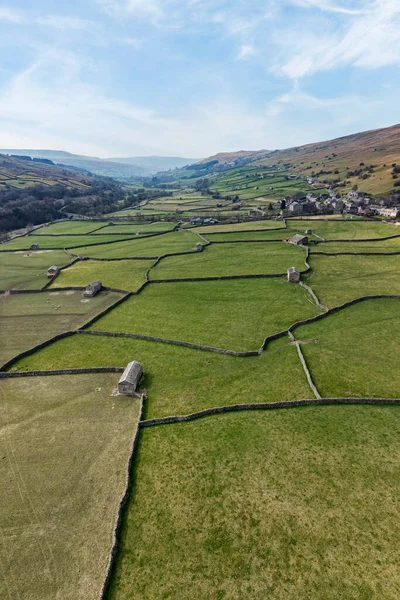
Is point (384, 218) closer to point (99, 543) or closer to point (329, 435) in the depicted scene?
point (329, 435)

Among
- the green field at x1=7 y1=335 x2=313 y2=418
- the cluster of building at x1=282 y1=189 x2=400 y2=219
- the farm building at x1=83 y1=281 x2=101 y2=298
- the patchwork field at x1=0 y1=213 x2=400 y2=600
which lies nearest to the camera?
the patchwork field at x1=0 y1=213 x2=400 y2=600

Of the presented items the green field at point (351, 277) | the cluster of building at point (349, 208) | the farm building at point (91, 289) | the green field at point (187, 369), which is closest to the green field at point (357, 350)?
the green field at point (187, 369)

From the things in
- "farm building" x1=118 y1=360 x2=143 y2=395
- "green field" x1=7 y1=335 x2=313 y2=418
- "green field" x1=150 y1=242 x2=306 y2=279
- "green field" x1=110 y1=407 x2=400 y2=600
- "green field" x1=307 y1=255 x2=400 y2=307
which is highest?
"green field" x1=150 y1=242 x2=306 y2=279

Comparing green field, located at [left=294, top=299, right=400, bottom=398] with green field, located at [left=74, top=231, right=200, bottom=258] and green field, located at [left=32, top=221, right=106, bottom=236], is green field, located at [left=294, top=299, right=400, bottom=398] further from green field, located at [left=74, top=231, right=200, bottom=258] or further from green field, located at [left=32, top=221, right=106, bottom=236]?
green field, located at [left=32, top=221, right=106, bottom=236]

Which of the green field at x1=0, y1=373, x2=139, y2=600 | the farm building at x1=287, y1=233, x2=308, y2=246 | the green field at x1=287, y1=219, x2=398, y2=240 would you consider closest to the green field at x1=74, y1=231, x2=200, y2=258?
the farm building at x1=287, y1=233, x2=308, y2=246

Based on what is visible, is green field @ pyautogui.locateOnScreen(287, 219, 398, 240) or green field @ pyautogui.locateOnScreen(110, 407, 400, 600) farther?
green field @ pyautogui.locateOnScreen(287, 219, 398, 240)

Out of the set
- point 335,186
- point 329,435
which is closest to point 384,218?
point 335,186

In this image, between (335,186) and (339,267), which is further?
(335,186)
